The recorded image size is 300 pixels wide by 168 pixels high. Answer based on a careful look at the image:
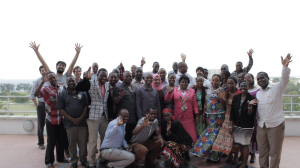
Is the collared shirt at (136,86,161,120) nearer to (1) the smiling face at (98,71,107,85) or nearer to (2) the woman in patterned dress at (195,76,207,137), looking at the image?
(1) the smiling face at (98,71,107,85)

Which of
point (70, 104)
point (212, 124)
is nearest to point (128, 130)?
point (70, 104)

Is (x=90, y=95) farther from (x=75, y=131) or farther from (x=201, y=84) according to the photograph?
(x=201, y=84)

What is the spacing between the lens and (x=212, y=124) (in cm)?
443

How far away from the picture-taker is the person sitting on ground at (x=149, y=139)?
13.2 ft

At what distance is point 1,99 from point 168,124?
6.71 metres

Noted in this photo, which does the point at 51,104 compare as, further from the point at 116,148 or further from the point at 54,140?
the point at 116,148

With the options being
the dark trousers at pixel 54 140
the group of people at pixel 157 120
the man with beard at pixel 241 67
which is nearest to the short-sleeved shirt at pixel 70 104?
the group of people at pixel 157 120

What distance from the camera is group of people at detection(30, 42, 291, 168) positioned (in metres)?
3.73

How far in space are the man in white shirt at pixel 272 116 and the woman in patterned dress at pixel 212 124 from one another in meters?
0.84

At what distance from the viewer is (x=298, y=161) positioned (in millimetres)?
4547

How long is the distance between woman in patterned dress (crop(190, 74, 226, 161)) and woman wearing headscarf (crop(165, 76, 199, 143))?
8.5 inches

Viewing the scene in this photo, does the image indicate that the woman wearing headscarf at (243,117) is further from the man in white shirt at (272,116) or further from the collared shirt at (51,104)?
the collared shirt at (51,104)

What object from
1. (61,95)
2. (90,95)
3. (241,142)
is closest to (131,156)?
(90,95)

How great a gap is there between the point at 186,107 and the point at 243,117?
117 centimetres
